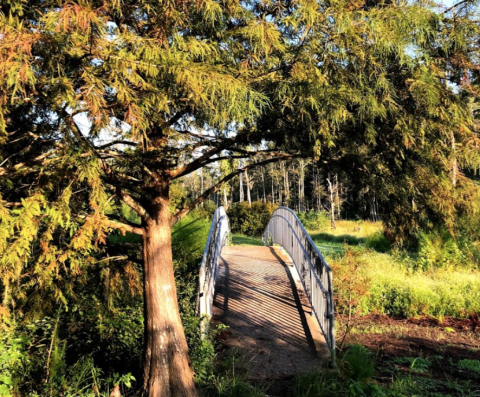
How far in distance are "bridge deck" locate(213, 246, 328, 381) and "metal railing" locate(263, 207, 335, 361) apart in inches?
12.2

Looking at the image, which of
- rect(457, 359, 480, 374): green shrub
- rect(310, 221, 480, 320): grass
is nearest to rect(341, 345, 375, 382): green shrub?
rect(457, 359, 480, 374): green shrub

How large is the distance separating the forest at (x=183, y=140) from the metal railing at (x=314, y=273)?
0.47 meters

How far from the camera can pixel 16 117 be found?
175 inches

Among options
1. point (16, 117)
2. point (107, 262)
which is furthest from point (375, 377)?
point (16, 117)

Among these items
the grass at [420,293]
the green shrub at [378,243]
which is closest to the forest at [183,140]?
the grass at [420,293]

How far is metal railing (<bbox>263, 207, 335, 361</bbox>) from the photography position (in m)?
6.16

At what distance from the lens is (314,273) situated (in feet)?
23.5

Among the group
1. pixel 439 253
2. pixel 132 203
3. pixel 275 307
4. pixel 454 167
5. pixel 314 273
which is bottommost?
pixel 275 307

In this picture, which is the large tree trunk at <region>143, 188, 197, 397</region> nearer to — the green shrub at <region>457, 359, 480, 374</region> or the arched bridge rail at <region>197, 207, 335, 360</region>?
the arched bridge rail at <region>197, 207, 335, 360</region>

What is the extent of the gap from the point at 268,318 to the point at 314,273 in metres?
1.25

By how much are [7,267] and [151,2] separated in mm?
2772

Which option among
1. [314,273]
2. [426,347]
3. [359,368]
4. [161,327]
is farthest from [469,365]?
[161,327]

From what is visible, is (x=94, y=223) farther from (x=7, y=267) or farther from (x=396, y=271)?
(x=396, y=271)

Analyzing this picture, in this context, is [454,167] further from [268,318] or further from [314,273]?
[268,318]
